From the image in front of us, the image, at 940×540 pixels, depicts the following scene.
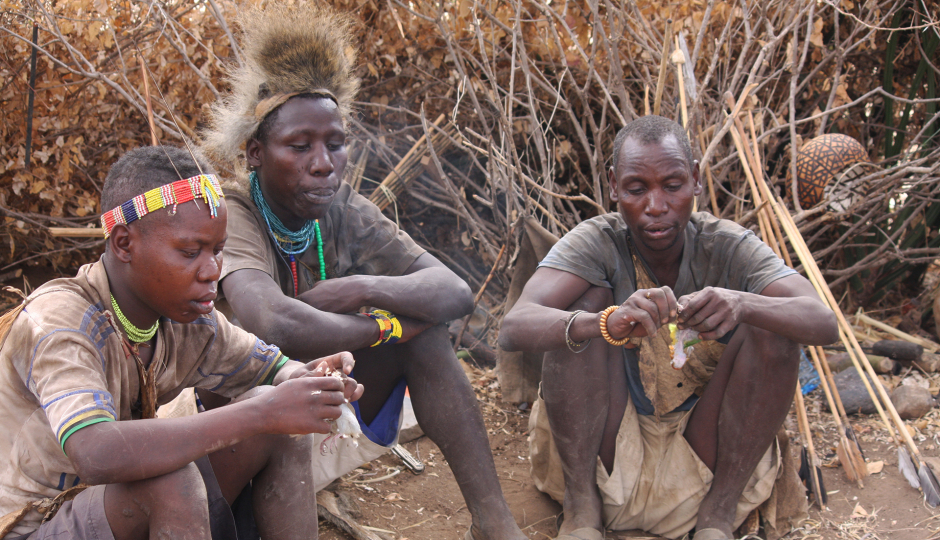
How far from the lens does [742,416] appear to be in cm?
230

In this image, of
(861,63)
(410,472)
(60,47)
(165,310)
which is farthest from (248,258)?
(861,63)

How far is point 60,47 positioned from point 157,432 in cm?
326

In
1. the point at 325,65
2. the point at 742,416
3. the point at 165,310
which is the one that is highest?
the point at 325,65

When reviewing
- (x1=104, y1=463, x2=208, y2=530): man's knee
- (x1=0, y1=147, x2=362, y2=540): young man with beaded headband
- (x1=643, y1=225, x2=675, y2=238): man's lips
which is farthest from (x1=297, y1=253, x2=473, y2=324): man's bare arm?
(x1=104, y1=463, x2=208, y2=530): man's knee

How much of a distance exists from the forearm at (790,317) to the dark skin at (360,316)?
923 mm

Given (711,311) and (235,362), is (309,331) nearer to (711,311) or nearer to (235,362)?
(235,362)

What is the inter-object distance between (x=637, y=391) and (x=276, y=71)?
5.54 ft

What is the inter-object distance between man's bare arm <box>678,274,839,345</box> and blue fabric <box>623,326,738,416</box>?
16.0 inches

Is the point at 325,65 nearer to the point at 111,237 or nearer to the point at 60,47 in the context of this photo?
the point at 111,237

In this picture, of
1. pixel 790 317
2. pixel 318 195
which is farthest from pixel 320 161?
pixel 790 317

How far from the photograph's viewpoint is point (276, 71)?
2.53 meters

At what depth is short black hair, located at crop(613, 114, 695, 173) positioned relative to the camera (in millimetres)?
2469

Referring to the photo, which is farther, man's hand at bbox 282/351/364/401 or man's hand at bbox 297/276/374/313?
man's hand at bbox 297/276/374/313

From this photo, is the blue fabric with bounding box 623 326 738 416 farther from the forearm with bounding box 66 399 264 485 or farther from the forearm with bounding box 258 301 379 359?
the forearm with bounding box 66 399 264 485
